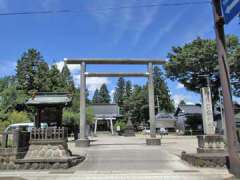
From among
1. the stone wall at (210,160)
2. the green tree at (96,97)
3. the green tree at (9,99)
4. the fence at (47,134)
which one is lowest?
the stone wall at (210,160)

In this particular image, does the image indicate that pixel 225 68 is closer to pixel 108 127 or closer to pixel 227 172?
pixel 227 172

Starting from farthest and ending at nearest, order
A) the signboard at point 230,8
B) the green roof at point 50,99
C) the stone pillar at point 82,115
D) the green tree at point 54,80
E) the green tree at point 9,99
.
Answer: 1. the green tree at point 54,80
2. the green tree at point 9,99
3. the stone pillar at point 82,115
4. the green roof at point 50,99
5. the signboard at point 230,8

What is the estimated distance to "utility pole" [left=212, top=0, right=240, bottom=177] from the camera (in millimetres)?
7570

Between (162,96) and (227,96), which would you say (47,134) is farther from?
(162,96)

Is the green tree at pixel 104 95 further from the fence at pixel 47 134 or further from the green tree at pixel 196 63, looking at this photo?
the fence at pixel 47 134

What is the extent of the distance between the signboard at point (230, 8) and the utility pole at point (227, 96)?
4.39 ft

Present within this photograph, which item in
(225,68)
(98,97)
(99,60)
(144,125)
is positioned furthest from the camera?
A: (98,97)

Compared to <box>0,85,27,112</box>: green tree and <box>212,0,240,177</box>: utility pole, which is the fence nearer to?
<box>212,0,240,177</box>: utility pole

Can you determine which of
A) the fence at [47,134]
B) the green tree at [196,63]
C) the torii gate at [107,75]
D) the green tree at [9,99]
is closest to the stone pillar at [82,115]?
the torii gate at [107,75]

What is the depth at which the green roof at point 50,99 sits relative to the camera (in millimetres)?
12781

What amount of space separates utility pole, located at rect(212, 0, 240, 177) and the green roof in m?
7.63

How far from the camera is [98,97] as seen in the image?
305ft

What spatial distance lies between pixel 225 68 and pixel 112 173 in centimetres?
508

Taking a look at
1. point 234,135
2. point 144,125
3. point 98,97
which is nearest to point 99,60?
point 234,135
